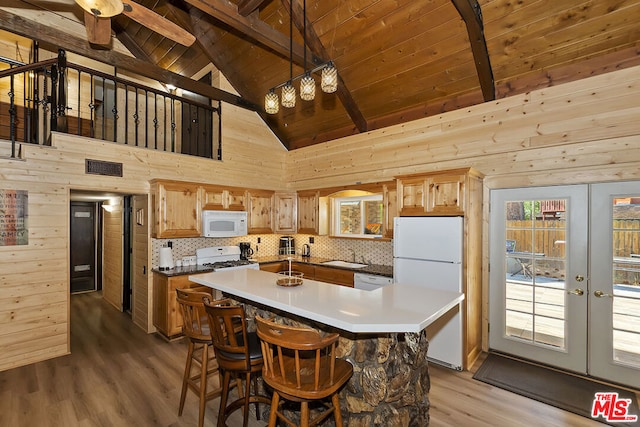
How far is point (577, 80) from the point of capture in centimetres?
323

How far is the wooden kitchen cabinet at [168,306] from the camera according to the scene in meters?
4.12

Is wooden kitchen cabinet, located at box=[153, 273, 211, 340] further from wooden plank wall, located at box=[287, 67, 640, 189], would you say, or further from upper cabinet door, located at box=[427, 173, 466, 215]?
wooden plank wall, located at box=[287, 67, 640, 189]

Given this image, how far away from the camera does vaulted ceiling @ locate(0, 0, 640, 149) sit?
3.04 metres

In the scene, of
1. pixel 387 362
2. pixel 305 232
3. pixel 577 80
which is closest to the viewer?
pixel 387 362

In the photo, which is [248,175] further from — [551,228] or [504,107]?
[551,228]

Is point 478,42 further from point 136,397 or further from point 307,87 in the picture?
point 136,397

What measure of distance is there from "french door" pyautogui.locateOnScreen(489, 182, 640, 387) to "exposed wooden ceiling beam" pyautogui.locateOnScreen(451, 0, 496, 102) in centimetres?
128

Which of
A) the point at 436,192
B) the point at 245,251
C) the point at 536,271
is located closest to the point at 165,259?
the point at 245,251

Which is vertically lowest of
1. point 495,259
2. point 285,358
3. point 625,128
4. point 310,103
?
point 285,358

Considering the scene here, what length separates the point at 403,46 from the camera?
12.6 ft

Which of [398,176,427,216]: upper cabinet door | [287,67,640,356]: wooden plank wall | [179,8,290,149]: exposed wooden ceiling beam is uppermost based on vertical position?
[179,8,290,149]: exposed wooden ceiling beam

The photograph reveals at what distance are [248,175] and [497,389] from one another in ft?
15.9

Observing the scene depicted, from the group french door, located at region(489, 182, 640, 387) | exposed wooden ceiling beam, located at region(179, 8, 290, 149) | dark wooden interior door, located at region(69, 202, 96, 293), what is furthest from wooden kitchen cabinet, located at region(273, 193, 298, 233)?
dark wooden interior door, located at region(69, 202, 96, 293)

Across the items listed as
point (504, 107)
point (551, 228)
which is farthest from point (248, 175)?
point (551, 228)
